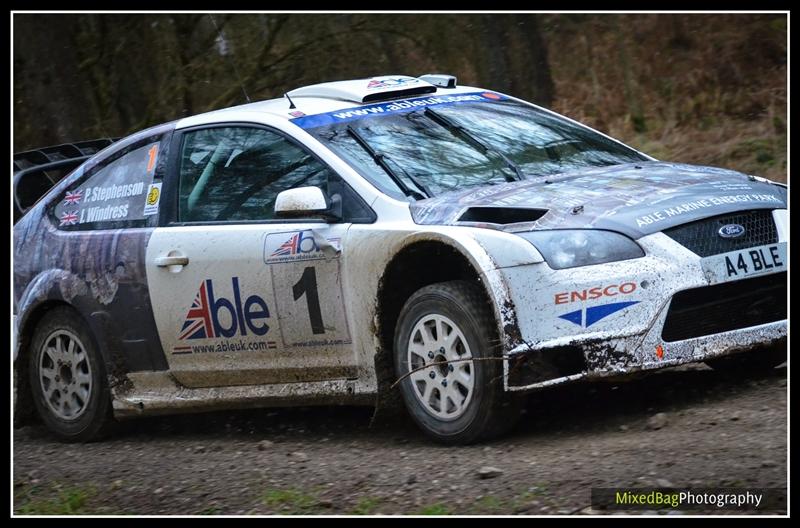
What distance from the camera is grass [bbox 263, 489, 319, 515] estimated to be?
4.66 meters

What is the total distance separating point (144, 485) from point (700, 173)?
2.95m

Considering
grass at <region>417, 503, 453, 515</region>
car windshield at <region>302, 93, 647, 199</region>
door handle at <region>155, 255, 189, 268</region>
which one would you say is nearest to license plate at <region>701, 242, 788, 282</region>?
car windshield at <region>302, 93, 647, 199</region>

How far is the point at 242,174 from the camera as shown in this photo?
6293 millimetres

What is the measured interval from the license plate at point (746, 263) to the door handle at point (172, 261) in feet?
8.55

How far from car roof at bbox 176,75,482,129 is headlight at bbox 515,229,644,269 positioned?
5.58 ft

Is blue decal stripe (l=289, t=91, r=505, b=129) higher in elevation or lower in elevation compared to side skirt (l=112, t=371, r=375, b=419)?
higher

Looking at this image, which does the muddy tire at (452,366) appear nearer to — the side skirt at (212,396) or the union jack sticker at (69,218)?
the side skirt at (212,396)

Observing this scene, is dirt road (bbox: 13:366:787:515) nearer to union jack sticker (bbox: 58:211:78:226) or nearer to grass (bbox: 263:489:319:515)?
grass (bbox: 263:489:319:515)

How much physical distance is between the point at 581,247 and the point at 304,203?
132 cm

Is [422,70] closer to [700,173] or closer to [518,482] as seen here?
[700,173]

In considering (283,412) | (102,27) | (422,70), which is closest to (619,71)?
(422,70)

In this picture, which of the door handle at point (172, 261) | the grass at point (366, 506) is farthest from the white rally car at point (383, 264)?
the grass at point (366, 506)

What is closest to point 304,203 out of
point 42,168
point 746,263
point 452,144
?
point 452,144

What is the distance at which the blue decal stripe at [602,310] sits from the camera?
4996mm
